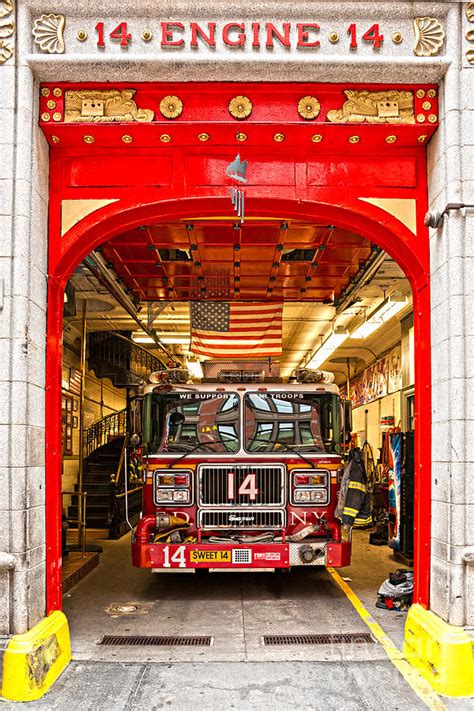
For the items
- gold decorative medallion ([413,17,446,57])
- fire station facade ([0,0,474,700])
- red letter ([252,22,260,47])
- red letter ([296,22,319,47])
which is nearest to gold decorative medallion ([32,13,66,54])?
fire station facade ([0,0,474,700])

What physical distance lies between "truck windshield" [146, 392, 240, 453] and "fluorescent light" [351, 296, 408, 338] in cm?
374

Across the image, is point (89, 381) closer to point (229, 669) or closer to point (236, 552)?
point (236, 552)

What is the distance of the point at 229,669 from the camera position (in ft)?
19.7

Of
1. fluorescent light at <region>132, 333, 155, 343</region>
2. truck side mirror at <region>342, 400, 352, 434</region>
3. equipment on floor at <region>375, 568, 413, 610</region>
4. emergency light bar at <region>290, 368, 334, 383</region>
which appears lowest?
equipment on floor at <region>375, 568, 413, 610</region>

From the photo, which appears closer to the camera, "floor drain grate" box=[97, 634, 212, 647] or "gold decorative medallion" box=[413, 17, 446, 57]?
"gold decorative medallion" box=[413, 17, 446, 57]

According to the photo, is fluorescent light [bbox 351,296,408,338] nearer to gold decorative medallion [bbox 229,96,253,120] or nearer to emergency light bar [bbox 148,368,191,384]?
emergency light bar [bbox 148,368,191,384]

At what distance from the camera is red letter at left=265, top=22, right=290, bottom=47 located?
602cm

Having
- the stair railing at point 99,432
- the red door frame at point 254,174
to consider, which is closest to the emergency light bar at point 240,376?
the red door frame at point 254,174

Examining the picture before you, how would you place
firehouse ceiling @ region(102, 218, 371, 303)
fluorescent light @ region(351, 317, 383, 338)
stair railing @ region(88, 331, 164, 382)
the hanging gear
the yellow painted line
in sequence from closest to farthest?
1. the yellow painted line
2. firehouse ceiling @ region(102, 218, 371, 303)
3. the hanging gear
4. fluorescent light @ region(351, 317, 383, 338)
5. stair railing @ region(88, 331, 164, 382)

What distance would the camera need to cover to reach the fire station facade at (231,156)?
5746 mm

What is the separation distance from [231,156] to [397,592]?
5023 mm

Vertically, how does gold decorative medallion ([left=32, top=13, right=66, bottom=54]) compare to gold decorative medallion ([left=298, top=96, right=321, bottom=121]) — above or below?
above

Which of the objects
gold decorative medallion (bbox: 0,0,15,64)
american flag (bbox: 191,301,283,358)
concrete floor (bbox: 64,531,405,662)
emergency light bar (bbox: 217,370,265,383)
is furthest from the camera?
american flag (bbox: 191,301,283,358)

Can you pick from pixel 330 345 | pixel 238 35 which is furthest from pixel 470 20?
pixel 330 345
